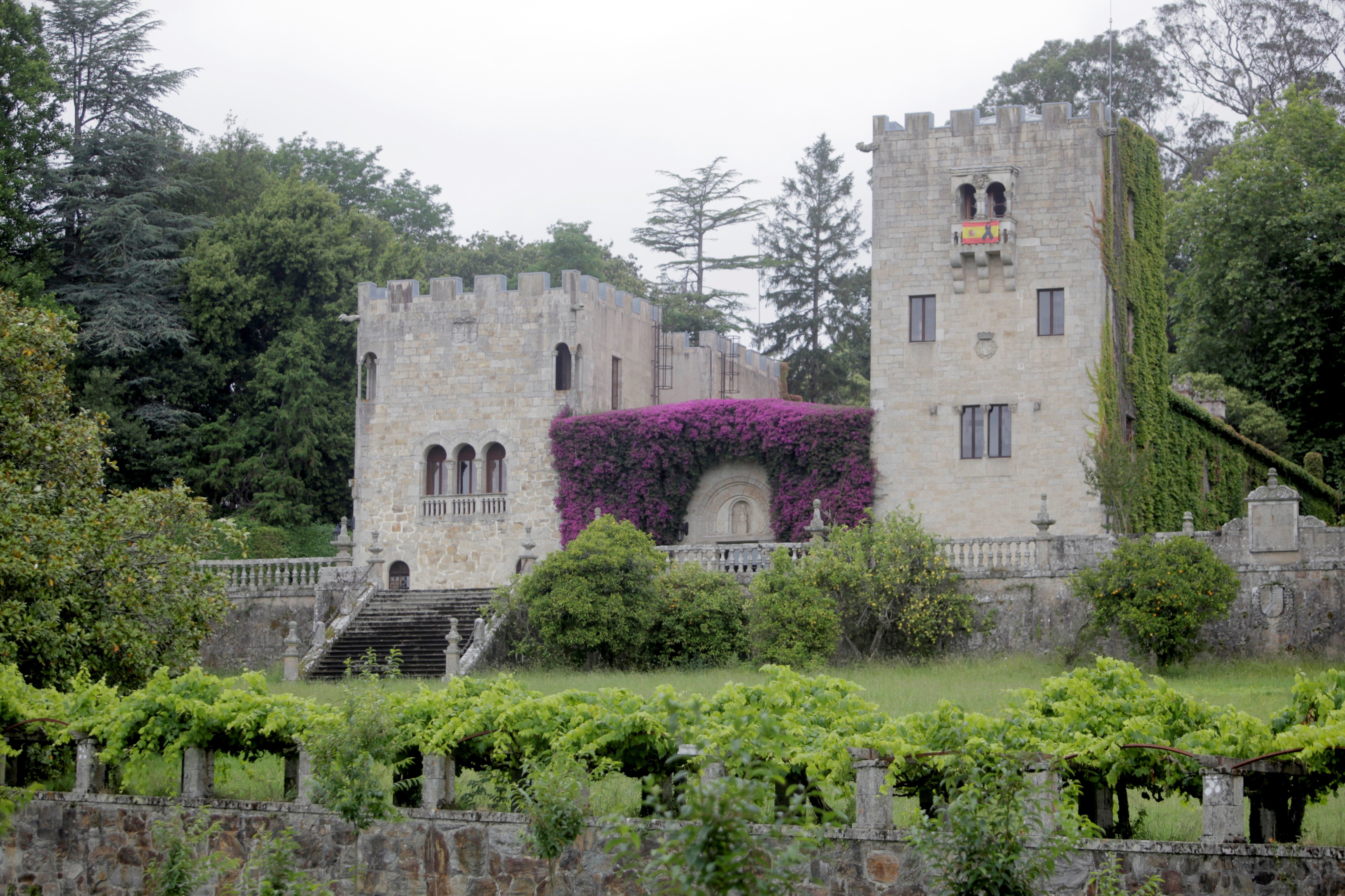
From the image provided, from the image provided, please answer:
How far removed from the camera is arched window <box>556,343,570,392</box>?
129ft

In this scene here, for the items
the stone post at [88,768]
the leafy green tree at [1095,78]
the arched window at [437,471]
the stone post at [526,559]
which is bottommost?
the stone post at [88,768]

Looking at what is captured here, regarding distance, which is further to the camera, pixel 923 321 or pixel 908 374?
pixel 923 321

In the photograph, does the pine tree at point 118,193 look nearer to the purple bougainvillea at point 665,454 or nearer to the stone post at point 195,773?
the purple bougainvillea at point 665,454

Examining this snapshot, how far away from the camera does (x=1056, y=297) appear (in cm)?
3456

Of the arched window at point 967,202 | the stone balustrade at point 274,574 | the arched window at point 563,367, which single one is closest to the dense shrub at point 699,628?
the stone balustrade at point 274,574

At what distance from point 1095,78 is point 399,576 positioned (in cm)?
3248

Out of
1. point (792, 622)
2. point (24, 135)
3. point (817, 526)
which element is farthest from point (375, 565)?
point (24, 135)

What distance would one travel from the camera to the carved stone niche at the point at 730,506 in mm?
37906

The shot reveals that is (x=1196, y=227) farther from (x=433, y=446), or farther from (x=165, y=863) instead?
(x=165, y=863)

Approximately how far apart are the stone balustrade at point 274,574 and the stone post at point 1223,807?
24990 millimetres

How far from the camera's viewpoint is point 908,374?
3528 centimetres

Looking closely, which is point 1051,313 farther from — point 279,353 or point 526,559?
point 279,353

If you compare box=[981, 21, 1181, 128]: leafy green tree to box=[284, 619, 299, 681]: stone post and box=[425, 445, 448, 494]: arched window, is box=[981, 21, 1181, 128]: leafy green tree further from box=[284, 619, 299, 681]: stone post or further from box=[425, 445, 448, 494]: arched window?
box=[284, 619, 299, 681]: stone post

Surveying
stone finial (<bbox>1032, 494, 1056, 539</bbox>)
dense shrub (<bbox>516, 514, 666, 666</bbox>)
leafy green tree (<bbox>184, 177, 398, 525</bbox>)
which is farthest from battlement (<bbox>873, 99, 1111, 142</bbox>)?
leafy green tree (<bbox>184, 177, 398, 525</bbox>)
